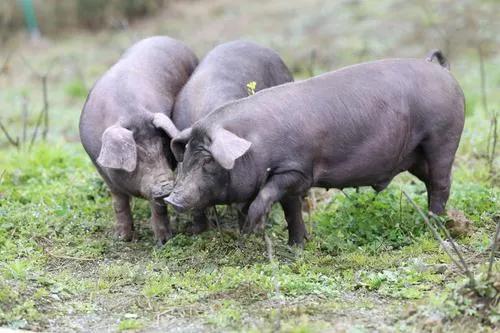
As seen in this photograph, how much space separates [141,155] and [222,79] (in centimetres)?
98

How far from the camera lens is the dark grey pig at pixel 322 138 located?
5.34 meters

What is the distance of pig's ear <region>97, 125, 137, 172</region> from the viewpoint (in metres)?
5.66

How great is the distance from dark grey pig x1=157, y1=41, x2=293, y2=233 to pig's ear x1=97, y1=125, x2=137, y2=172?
0.28 m

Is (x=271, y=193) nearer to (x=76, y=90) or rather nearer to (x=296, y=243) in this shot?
(x=296, y=243)

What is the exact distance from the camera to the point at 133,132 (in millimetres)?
5926

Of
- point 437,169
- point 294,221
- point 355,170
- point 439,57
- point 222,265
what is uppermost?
point 439,57

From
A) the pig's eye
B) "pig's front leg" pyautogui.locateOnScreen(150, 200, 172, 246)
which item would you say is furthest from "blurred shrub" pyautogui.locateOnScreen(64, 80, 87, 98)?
the pig's eye

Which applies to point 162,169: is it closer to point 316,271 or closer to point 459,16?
point 316,271

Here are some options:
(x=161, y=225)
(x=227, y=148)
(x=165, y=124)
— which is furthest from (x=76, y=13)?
(x=227, y=148)

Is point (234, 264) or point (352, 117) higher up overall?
point (352, 117)

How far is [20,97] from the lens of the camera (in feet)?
41.5

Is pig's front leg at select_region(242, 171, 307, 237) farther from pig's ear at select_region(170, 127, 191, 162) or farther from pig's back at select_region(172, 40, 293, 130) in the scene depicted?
pig's back at select_region(172, 40, 293, 130)

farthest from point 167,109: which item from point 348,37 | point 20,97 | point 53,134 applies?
point 348,37

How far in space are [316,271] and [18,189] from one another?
3.18 m
